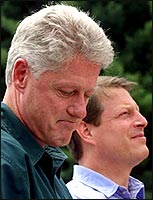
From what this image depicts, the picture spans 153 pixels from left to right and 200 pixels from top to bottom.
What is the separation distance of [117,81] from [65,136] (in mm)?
617

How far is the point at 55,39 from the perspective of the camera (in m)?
1.08

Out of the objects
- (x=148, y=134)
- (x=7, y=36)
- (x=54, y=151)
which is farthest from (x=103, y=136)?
(x=148, y=134)

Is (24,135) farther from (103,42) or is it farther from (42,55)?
(103,42)

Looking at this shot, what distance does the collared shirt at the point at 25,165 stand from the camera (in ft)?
3.00

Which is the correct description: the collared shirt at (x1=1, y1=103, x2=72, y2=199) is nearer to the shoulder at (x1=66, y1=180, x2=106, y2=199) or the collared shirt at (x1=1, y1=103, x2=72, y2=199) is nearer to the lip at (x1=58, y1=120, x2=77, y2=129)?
Result: the lip at (x1=58, y1=120, x2=77, y2=129)

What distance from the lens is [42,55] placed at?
43.0 inches

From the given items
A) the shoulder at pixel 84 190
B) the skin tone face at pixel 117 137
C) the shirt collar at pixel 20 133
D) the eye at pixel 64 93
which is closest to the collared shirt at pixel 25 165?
the shirt collar at pixel 20 133

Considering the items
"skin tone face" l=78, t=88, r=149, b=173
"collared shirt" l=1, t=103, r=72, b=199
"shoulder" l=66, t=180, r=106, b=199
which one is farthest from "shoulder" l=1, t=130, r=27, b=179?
"skin tone face" l=78, t=88, r=149, b=173

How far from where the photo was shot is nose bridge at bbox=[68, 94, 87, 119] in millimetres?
1111

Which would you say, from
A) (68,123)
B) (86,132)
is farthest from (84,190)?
(68,123)

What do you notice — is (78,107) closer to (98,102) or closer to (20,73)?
(20,73)

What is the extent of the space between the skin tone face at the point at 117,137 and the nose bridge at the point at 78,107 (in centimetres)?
56

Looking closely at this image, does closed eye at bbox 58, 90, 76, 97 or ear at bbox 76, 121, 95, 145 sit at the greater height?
closed eye at bbox 58, 90, 76, 97

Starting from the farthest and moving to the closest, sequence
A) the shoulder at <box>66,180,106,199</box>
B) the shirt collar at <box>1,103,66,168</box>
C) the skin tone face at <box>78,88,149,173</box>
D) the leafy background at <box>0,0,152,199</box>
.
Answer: the leafy background at <box>0,0,152,199</box> → the skin tone face at <box>78,88,149,173</box> → the shoulder at <box>66,180,106,199</box> → the shirt collar at <box>1,103,66,168</box>
